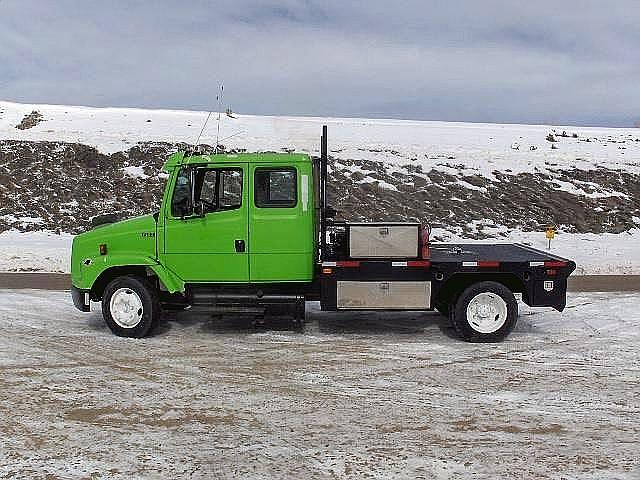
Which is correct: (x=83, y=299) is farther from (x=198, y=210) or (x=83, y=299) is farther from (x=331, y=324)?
(x=331, y=324)

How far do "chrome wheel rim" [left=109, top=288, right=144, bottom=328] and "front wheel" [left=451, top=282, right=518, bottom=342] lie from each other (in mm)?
4219

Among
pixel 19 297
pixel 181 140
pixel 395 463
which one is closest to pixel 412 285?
pixel 395 463

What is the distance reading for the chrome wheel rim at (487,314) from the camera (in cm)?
920

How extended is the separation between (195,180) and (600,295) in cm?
781

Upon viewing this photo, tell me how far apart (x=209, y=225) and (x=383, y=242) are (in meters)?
2.29

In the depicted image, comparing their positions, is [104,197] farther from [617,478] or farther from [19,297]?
[617,478]

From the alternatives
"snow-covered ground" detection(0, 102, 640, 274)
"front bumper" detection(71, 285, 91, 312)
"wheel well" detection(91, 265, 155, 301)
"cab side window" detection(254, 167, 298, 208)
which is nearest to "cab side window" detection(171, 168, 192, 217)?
"cab side window" detection(254, 167, 298, 208)

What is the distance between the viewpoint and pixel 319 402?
677 cm

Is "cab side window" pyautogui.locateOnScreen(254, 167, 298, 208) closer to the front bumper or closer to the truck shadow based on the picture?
the truck shadow

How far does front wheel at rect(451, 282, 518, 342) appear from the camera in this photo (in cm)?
914

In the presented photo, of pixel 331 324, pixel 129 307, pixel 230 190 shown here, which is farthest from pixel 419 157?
pixel 129 307

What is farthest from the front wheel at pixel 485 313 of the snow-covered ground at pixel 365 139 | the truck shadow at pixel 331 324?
the snow-covered ground at pixel 365 139

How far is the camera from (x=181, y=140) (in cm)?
3556

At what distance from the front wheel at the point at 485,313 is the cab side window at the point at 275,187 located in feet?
8.54
